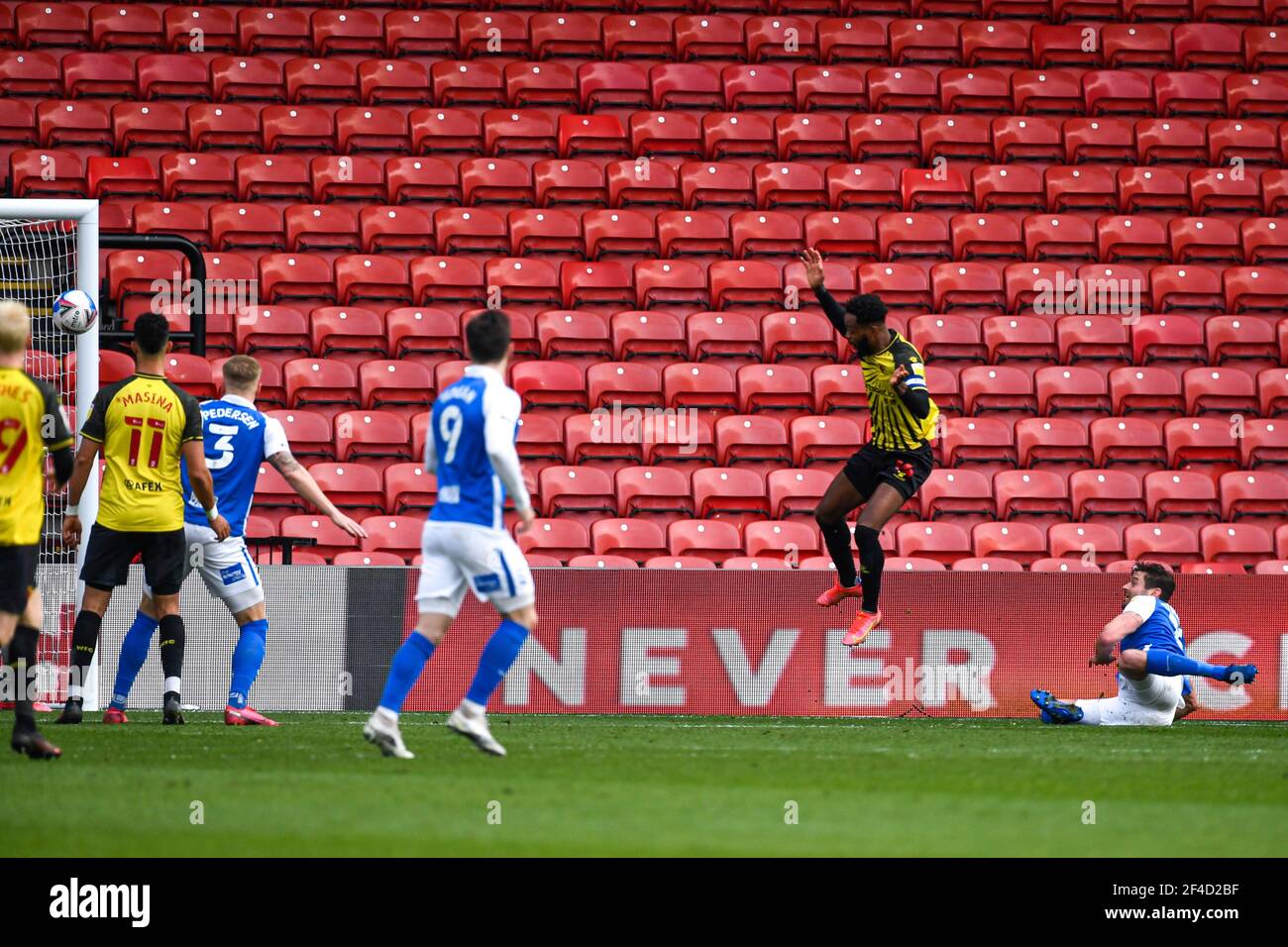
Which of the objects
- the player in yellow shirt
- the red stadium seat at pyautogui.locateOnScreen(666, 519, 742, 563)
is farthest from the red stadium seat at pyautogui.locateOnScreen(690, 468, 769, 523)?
the player in yellow shirt

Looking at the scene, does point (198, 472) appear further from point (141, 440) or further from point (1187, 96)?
point (1187, 96)

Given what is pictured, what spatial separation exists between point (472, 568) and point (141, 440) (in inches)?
99.3

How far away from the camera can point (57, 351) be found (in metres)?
11.7

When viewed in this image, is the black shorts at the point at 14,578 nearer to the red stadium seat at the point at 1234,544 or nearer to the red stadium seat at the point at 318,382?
the red stadium seat at the point at 318,382

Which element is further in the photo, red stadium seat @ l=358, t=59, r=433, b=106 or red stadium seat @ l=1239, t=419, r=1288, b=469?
red stadium seat @ l=358, t=59, r=433, b=106

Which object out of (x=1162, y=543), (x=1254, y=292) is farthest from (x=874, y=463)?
(x=1254, y=292)

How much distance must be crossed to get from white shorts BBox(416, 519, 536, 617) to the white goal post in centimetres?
442

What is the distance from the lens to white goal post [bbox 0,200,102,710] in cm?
1087

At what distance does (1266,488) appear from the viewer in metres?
14.6

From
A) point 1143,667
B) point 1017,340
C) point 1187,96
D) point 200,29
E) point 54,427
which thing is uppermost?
point 200,29

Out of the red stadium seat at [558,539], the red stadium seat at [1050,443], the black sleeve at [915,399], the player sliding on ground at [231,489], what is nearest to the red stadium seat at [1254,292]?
the red stadium seat at [1050,443]

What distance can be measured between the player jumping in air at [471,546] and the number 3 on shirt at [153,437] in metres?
2.19

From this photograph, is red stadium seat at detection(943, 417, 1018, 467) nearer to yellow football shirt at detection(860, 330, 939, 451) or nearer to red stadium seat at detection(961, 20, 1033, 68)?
yellow football shirt at detection(860, 330, 939, 451)

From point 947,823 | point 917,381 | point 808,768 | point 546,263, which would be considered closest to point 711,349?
point 546,263
